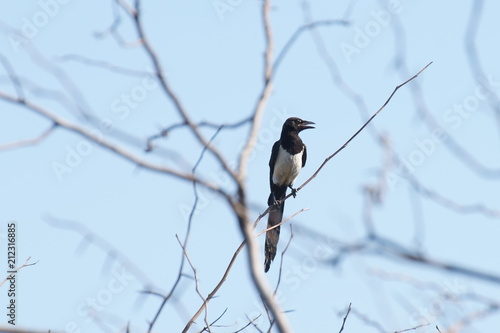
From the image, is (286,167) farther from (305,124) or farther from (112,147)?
(112,147)

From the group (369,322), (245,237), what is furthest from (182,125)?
(369,322)

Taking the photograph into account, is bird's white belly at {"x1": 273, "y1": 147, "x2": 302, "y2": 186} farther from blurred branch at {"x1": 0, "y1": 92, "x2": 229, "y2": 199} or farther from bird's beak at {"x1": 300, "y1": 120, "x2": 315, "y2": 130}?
blurred branch at {"x1": 0, "y1": 92, "x2": 229, "y2": 199}

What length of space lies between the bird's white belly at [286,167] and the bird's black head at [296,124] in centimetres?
24

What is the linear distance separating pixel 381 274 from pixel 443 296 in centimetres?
45

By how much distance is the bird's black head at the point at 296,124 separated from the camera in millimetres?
7488

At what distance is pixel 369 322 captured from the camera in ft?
7.80

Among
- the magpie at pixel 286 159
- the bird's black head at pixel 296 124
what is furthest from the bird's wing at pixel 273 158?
the bird's black head at pixel 296 124

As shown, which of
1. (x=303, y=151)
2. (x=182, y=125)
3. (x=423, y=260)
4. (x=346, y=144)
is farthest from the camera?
(x=303, y=151)

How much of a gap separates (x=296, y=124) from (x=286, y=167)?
0.50 m

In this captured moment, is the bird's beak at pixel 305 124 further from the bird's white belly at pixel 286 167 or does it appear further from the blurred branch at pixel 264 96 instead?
→ the blurred branch at pixel 264 96

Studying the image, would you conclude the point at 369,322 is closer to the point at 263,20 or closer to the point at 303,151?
the point at 263,20

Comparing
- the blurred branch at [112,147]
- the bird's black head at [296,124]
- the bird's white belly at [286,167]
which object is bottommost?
the blurred branch at [112,147]

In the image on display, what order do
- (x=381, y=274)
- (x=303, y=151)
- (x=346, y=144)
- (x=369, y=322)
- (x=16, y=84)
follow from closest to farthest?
1. (x=381, y=274)
2. (x=16, y=84)
3. (x=369, y=322)
4. (x=346, y=144)
5. (x=303, y=151)

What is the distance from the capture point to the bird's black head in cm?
749
